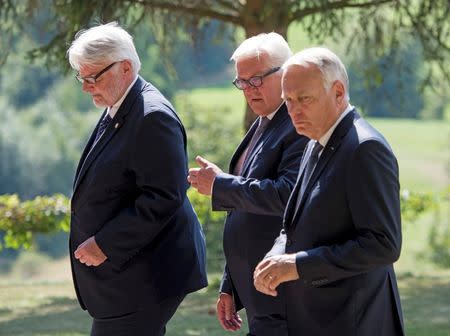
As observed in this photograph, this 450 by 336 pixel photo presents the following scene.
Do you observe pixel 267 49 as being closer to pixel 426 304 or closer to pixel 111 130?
pixel 111 130

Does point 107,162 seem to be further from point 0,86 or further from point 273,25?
point 0,86

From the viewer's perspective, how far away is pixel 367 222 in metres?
3.40

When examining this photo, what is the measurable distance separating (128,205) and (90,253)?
0.24 meters

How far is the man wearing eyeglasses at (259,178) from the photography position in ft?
13.7

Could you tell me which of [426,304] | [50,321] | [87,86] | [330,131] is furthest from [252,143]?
[426,304]

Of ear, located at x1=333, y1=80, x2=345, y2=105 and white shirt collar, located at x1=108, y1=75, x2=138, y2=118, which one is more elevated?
ear, located at x1=333, y1=80, x2=345, y2=105

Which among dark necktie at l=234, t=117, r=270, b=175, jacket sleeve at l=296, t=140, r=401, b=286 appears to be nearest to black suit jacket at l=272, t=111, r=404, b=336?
jacket sleeve at l=296, t=140, r=401, b=286

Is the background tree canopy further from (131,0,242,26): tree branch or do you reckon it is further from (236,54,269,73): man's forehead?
(236,54,269,73): man's forehead

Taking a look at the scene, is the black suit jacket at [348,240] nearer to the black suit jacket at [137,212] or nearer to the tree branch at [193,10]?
the black suit jacket at [137,212]

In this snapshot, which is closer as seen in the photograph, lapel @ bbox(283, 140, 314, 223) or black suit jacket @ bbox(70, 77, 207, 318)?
lapel @ bbox(283, 140, 314, 223)

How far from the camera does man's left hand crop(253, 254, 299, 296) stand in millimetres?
3482

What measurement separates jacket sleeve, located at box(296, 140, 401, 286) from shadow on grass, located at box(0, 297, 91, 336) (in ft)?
14.4

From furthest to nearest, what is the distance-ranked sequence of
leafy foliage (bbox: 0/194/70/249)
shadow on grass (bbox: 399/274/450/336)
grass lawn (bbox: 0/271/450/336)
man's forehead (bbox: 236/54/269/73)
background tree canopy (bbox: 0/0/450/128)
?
leafy foliage (bbox: 0/194/70/249) → background tree canopy (bbox: 0/0/450/128) → grass lawn (bbox: 0/271/450/336) → shadow on grass (bbox: 399/274/450/336) → man's forehead (bbox: 236/54/269/73)

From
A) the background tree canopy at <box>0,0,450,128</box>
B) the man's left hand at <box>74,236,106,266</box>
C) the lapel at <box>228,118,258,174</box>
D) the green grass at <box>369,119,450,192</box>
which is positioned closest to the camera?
the man's left hand at <box>74,236,106,266</box>
